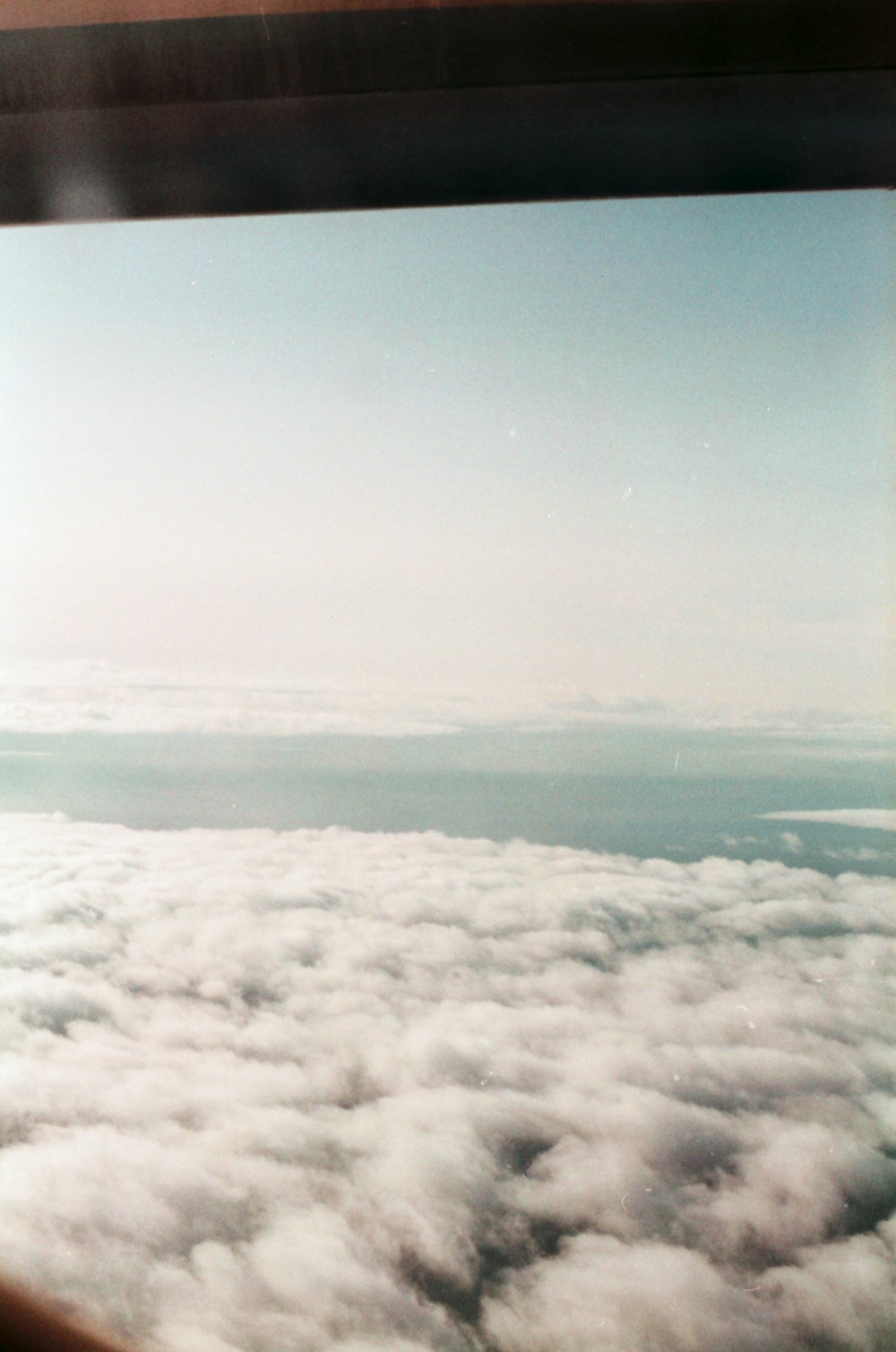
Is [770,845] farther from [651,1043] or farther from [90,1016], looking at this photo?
[90,1016]

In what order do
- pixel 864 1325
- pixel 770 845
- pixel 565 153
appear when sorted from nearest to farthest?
pixel 565 153
pixel 864 1325
pixel 770 845

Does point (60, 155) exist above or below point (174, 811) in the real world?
above

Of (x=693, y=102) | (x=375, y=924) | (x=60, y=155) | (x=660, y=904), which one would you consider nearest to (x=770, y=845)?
(x=660, y=904)

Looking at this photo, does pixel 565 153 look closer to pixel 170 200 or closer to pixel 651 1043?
pixel 170 200

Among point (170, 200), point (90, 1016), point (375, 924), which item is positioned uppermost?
point (170, 200)

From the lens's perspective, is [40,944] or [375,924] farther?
[375,924]

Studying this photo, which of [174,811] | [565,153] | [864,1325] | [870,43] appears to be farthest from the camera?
[174,811]

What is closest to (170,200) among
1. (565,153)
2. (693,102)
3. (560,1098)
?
(565,153)
